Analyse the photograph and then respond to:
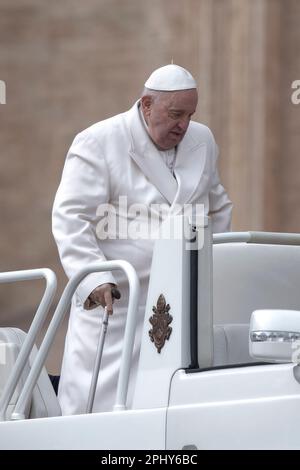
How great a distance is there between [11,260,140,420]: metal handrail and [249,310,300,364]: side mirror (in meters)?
0.78

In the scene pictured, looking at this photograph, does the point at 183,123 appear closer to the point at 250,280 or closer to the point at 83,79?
the point at 250,280

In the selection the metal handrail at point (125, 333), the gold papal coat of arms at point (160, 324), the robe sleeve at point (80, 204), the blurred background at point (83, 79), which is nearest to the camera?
the gold papal coat of arms at point (160, 324)

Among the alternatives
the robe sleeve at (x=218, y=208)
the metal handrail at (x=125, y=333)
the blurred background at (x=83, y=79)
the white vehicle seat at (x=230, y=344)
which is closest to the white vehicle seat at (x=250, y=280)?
the white vehicle seat at (x=230, y=344)

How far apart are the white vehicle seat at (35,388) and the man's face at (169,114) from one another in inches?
33.4

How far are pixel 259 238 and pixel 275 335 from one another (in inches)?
37.8

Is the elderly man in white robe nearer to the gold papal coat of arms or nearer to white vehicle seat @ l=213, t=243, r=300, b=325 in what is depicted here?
white vehicle seat @ l=213, t=243, r=300, b=325

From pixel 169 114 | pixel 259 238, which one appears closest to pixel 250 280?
pixel 259 238

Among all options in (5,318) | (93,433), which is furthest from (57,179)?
(93,433)

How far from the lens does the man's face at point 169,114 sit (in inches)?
209

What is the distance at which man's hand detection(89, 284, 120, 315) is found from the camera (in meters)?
4.92

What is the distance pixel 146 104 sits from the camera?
5477 millimetres

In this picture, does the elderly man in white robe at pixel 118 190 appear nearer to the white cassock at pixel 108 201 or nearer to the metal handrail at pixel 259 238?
the white cassock at pixel 108 201
